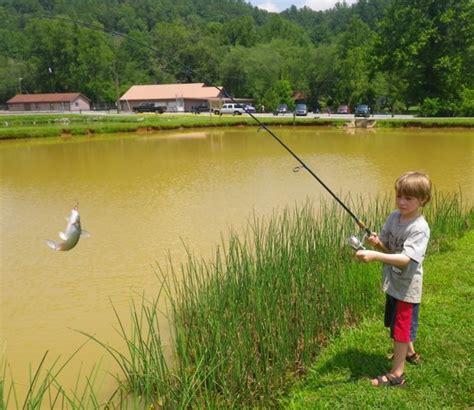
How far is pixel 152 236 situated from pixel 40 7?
323ft

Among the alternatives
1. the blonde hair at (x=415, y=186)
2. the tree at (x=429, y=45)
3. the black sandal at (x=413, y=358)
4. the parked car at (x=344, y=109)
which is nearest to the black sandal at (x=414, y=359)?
the black sandal at (x=413, y=358)

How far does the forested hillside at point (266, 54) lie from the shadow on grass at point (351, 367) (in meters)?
3.98

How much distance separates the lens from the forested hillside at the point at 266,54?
33.1 metres

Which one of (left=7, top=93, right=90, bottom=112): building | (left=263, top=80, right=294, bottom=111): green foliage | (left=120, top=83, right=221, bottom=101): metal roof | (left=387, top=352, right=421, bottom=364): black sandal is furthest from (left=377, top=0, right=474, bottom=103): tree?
(left=7, top=93, right=90, bottom=112): building

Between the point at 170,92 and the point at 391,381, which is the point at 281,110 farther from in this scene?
the point at 391,381

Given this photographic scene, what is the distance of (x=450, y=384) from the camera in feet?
9.38

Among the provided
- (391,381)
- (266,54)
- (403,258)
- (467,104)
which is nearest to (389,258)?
(403,258)

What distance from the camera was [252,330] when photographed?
3328mm

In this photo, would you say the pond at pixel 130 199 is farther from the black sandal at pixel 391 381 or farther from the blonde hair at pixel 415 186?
the blonde hair at pixel 415 186

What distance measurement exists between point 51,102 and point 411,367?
64.6m

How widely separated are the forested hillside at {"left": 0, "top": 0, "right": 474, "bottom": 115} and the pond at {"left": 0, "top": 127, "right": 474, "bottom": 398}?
269 cm

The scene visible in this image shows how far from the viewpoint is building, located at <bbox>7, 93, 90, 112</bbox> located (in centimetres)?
6047

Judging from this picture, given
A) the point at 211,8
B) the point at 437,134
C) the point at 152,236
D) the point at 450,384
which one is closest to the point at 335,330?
the point at 450,384

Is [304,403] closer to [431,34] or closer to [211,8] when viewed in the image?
[431,34]
